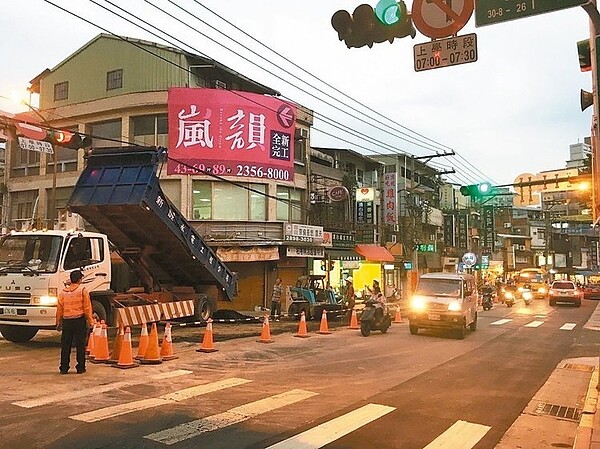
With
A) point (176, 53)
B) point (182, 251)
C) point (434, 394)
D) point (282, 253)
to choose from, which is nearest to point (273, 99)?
point (176, 53)

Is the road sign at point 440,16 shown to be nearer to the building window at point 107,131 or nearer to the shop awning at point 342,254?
the building window at point 107,131

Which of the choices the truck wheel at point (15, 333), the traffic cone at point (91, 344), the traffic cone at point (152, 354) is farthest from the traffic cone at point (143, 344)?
the truck wheel at point (15, 333)

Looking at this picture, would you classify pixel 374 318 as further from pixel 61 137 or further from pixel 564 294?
pixel 564 294

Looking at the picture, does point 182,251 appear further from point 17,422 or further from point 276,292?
point 17,422

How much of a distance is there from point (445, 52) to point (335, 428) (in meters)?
5.05

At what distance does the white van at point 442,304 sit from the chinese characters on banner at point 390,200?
55.6 ft

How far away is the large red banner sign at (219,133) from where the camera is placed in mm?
27484

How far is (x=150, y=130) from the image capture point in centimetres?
2869

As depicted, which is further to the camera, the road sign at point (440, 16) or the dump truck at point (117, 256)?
the dump truck at point (117, 256)

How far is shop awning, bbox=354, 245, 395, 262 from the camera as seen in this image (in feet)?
119

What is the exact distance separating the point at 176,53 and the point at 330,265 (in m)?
14.0

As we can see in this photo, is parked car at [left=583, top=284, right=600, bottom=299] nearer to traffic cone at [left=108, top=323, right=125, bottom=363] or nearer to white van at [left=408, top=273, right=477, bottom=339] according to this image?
white van at [left=408, top=273, right=477, bottom=339]

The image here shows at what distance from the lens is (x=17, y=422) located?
7141mm

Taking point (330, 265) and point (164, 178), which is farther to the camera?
point (330, 265)
